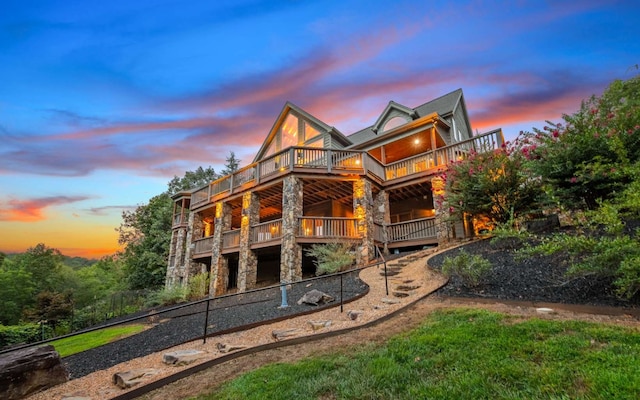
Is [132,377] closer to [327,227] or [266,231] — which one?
[327,227]

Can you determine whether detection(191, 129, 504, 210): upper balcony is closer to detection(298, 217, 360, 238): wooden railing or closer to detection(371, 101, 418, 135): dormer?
detection(298, 217, 360, 238): wooden railing

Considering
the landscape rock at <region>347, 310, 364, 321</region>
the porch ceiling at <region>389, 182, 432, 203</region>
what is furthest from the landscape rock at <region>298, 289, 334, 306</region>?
the porch ceiling at <region>389, 182, 432, 203</region>

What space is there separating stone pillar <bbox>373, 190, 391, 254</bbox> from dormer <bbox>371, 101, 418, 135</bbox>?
480cm

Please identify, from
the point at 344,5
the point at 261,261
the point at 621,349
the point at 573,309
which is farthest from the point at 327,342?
the point at 261,261

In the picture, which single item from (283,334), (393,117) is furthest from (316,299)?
(393,117)

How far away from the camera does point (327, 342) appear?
451 centimetres

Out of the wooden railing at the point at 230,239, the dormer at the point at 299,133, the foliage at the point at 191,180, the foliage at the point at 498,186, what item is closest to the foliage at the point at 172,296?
the wooden railing at the point at 230,239

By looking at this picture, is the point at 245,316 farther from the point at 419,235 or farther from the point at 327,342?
the point at 419,235

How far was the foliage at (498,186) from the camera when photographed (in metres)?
8.95

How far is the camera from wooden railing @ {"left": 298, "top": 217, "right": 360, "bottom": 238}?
42.5ft

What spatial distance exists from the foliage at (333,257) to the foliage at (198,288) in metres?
7.10

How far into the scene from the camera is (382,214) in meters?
14.7

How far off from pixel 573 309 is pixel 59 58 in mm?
20319

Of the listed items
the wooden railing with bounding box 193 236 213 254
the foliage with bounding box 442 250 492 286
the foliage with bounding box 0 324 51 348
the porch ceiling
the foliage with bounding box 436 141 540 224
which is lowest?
the foliage with bounding box 0 324 51 348
